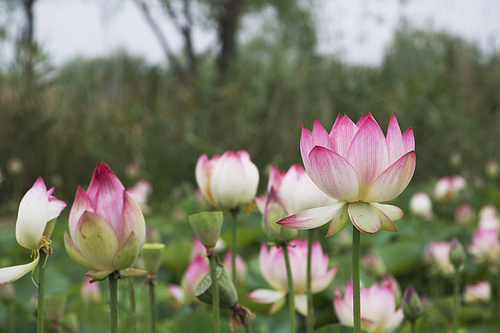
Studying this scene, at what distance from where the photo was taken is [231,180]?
500mm

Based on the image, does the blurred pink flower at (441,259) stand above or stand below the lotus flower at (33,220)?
below

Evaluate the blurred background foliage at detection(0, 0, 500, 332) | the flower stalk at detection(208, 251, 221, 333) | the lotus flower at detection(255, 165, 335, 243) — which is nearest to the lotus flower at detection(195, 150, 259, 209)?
the lotus flower at detection(255, 165, 335, 243)

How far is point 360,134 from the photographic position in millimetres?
301

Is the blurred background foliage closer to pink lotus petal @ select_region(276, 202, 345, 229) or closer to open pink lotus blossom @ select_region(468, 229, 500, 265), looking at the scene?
open pink lotus blossom @ select_region(468, 229, 500, 265)

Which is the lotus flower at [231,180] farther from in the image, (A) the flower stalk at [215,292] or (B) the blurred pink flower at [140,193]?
(B) the blurred pink flower at [140,193]

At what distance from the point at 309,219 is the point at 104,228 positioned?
0.15 meters

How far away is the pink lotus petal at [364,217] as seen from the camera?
0.93 ft

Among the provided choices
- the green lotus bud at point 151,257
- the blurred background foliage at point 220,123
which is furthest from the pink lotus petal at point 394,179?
the blurred background foliage at point 220,123

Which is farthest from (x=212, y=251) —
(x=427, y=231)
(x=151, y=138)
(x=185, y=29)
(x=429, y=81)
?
(x=185, y=29)

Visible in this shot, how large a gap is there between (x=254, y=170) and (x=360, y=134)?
231 millimetres

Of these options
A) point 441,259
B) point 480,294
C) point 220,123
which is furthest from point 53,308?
point 220,123

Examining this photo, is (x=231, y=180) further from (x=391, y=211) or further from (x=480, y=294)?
(x=480, y=294)

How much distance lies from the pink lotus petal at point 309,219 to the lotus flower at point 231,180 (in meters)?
0.20

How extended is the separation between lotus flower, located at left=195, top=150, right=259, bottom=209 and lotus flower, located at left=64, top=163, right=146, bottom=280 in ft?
0.65
